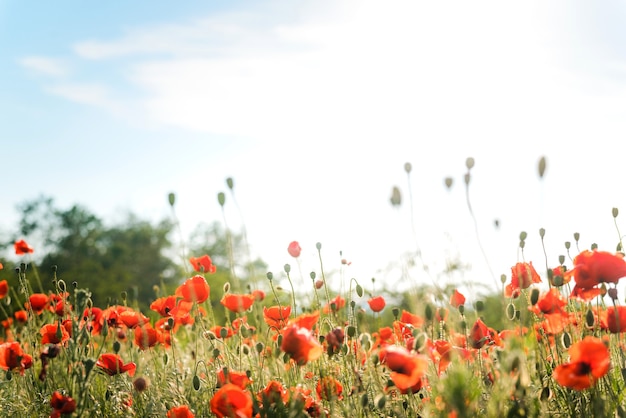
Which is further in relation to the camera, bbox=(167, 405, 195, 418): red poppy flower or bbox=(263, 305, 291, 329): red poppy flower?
bbox=(263, 305, 291, 329): red poppy flower

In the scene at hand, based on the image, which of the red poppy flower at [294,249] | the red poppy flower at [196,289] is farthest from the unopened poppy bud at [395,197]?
the red poppy flower at [196,289]

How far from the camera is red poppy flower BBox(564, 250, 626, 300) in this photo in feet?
6.62

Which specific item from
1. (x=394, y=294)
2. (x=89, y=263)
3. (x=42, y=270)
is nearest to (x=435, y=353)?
(x=394, y=294)

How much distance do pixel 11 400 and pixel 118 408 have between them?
0.84 m

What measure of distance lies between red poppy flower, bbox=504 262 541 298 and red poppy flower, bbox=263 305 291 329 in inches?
41.3

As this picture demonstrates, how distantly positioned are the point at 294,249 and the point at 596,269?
1.42 m

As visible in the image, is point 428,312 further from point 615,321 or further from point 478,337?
point 615,321

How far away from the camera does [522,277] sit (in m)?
2.39

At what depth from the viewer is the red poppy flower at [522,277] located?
2357mm

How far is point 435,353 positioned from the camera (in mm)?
2148

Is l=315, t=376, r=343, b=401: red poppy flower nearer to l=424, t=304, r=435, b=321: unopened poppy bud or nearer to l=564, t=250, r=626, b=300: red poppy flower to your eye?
l=424, t=304, r=435, b=321: unopened poppy bud

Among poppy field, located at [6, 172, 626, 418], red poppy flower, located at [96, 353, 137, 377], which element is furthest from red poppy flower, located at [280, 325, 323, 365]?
red poppy flower, located at [96, 353, 137, 377]

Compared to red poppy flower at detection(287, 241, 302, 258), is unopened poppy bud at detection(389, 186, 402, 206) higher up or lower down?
higher up

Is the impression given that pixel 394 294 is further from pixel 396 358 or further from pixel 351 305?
pixel 396 358
